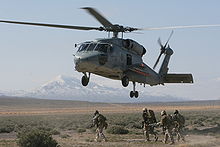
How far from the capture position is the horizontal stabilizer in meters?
27.9

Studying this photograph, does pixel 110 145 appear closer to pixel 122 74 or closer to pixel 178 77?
pixel 122 74

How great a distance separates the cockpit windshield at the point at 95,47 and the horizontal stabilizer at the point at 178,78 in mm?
6853

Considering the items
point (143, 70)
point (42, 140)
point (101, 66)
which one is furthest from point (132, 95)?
point (42, 140)

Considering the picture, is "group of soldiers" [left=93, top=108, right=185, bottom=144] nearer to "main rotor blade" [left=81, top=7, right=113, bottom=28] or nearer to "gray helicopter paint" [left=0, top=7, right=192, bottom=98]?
"gray helicopter paint" [left=0, top=7, right=192, bottom=98]

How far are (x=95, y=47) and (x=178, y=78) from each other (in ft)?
24.8

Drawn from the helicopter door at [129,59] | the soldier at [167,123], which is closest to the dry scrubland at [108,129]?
the soldier at [167,123]

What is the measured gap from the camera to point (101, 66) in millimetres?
22500

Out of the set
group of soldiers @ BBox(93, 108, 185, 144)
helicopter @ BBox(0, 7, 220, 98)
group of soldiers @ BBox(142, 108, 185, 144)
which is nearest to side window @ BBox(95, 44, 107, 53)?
helicopter @ BBox(0, 7, 220, 98)

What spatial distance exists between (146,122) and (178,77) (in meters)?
5.90

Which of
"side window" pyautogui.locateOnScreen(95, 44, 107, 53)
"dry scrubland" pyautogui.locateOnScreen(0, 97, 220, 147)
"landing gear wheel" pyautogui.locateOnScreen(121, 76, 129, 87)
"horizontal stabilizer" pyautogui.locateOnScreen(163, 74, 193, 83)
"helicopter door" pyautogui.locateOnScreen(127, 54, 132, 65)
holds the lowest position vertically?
"dry scrubland" pyautogui.locateOnScreen(0, 97, 220, 147)

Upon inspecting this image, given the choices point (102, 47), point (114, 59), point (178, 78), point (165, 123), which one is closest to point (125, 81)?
point (114, 59)

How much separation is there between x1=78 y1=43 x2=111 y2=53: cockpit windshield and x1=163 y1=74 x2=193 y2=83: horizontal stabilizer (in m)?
6.85

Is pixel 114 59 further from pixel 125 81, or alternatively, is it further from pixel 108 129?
pixel 108 129

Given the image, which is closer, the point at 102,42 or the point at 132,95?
the point at 102,42
